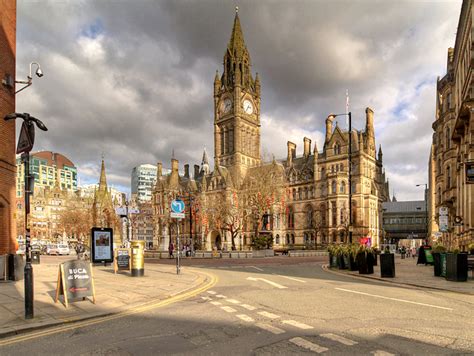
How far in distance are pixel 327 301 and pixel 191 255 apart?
1372 inches

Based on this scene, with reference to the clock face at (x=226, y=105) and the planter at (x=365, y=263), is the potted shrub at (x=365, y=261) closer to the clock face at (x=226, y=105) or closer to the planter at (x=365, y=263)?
the planter at (x=365, y=263)

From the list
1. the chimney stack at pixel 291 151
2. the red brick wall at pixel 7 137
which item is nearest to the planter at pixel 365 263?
the red brick wall at pixel 7 137

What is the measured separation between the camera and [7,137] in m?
16.6

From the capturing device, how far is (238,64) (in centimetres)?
9138

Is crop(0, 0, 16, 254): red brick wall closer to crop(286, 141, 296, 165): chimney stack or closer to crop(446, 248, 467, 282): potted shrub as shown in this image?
crop(446, 248, 467, 282): potted shrub

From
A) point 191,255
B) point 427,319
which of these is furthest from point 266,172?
point 427,319

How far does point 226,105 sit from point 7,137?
77.5m

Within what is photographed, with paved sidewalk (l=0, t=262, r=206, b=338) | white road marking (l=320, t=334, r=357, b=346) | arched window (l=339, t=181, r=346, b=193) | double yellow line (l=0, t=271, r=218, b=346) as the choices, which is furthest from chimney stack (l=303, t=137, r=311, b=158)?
white road marking (l=320, t=334, r=357, b=346)

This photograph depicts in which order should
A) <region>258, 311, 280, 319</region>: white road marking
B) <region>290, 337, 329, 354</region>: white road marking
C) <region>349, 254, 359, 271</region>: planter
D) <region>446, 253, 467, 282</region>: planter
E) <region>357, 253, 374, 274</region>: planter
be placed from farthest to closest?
1. <region>349, 254, 359, 271</region>: planter
2. <region>357, 253, 374, 274</region>: planter
3. <region>446, 253, 467, 282</region>: planter
4. <region>258, 311, 280, 319</region>: white road marking
5. <region>290, 337, 329, 354</region>: white road marking

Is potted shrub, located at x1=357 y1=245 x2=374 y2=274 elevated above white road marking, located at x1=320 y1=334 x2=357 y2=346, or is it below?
below

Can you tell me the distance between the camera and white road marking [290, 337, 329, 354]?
5.77 m

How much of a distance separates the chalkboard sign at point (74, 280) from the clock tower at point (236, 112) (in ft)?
246

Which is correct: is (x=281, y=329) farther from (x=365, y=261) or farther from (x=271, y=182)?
(x=271, y=182)

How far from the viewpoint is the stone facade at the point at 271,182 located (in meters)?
65.1
